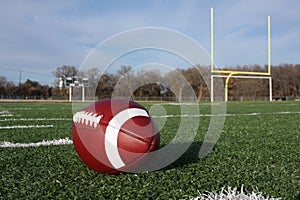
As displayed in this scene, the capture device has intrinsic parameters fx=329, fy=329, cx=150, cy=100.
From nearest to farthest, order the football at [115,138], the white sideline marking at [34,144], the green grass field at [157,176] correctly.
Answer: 1. the green grass field at [157,176]
2. the football at [115,138]
3. the white sideline marking at [34,144]

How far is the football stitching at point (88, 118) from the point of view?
5.67ft

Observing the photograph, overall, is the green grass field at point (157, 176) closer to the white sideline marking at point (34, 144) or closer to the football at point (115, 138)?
the football at point (115, 138)

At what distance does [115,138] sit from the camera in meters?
1.67

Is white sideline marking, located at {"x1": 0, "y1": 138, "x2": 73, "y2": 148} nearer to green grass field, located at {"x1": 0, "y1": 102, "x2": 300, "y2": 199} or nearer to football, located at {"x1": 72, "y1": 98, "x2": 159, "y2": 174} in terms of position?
green grass field, located at {"x1": 0, "y1": 102, "x2": 300, "y2": 199}

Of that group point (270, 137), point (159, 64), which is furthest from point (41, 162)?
point (270, 137)

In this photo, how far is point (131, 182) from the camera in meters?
1.61

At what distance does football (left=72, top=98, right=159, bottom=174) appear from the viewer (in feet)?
5.48

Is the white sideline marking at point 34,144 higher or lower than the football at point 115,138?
lower

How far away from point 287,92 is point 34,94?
3345 centimetres

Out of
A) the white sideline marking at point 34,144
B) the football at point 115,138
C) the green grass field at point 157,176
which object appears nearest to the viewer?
the green grass field at point 157,176

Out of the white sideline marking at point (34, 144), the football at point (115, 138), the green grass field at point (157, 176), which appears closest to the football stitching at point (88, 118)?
the football at point (115, 138)

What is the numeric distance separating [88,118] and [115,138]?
8.1 inches

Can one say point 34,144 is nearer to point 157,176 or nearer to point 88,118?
point 88,118

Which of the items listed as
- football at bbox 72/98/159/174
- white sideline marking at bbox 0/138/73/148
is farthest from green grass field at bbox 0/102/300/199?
white sideline marking at bbox 0/138/73/148
